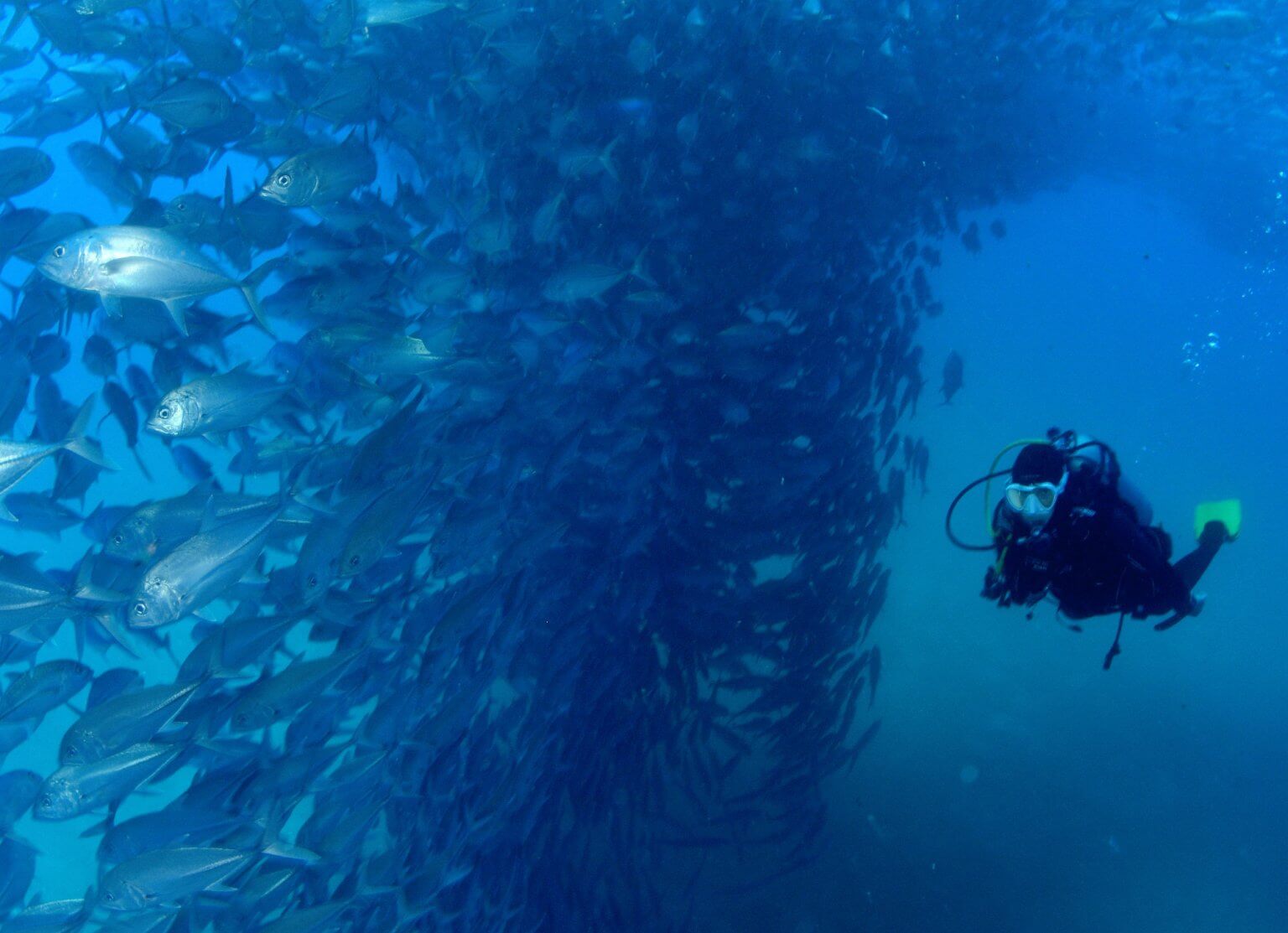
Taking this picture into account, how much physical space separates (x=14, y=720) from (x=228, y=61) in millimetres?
3535

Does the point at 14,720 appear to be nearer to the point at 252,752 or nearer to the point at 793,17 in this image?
the point at 252,752

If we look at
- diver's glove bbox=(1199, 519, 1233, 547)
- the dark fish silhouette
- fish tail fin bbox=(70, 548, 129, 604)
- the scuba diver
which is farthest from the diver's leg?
fish tail fin bbox=(70, 548, 129, 604)

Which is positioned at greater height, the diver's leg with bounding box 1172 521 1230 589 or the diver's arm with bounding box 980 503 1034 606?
the diver's arm with bounding box 980 503 1034 606

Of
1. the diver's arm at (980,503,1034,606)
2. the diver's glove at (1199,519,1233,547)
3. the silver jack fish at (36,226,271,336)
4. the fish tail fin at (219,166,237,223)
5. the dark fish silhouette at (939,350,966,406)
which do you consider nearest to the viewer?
the silver jack fish at (36,226,271,336)

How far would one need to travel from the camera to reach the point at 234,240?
4.02 m

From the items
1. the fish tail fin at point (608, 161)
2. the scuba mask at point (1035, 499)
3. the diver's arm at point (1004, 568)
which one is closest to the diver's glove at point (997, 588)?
the diver's arm at point (1004, 568)

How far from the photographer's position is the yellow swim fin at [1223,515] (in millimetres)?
4539

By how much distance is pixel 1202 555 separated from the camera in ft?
14.1

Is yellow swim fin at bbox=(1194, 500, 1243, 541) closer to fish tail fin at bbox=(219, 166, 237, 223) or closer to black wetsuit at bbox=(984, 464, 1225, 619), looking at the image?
black wetsuit at bbox=(984, 464, 1225, 619)

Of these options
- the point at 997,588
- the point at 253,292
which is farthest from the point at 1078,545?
the point at 253,292

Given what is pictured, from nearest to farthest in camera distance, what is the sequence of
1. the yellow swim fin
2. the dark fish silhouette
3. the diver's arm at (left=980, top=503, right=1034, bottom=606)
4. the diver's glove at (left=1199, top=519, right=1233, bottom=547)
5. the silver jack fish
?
the silver jack fish, the diver's arm at (left=980, top=503, right=1034, bottom=606), the diver's glove at (left=1199, top=519, right=1233, bottom=547), the yellow swim fin, the dark fish silhouette

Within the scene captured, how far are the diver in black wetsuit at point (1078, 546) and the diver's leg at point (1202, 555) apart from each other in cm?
52

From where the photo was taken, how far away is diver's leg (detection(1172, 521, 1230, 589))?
411 centimetres

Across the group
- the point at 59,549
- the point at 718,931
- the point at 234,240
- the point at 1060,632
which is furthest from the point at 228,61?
the point at 59,549
